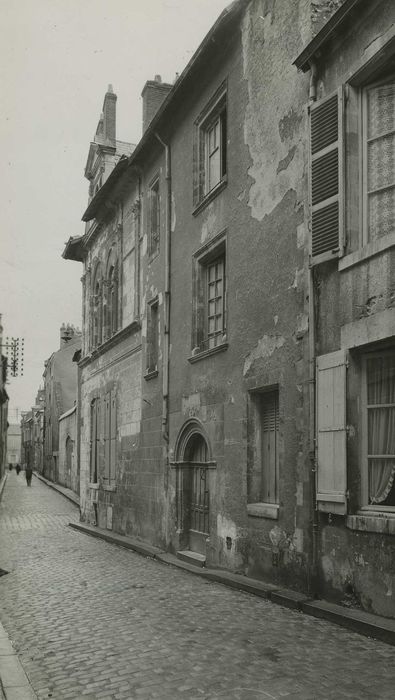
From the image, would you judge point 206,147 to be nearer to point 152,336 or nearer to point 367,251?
point 152,336

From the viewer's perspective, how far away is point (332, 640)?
6738mm

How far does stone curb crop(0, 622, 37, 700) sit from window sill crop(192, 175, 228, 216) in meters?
7.54

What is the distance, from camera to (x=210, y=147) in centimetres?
1285

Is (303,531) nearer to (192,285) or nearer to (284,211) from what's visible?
(284,211)

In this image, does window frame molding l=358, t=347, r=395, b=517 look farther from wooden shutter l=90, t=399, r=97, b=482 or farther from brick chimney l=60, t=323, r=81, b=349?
brick chimney l=60, t=323, r=81, b=349

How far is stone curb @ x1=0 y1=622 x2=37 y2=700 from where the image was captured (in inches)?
202

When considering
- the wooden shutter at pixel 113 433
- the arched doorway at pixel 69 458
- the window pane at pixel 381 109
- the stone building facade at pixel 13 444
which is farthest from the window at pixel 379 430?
the stone building facade at pixel 13 444

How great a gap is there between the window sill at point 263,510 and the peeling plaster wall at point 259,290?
0.09 meters

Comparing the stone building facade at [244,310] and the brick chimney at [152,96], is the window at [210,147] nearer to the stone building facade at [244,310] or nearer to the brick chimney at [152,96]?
the stone building facade at [244,310]

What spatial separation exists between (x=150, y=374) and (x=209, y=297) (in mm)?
3034

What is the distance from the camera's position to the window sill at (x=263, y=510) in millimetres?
9328

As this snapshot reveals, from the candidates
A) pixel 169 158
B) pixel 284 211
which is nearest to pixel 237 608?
pixel 284 211

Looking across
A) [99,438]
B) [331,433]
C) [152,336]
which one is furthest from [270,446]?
[99,438]

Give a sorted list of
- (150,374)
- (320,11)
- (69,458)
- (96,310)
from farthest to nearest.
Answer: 1. (69,458)
2. (96,310)
3. (150,374)
4. (320,11)
